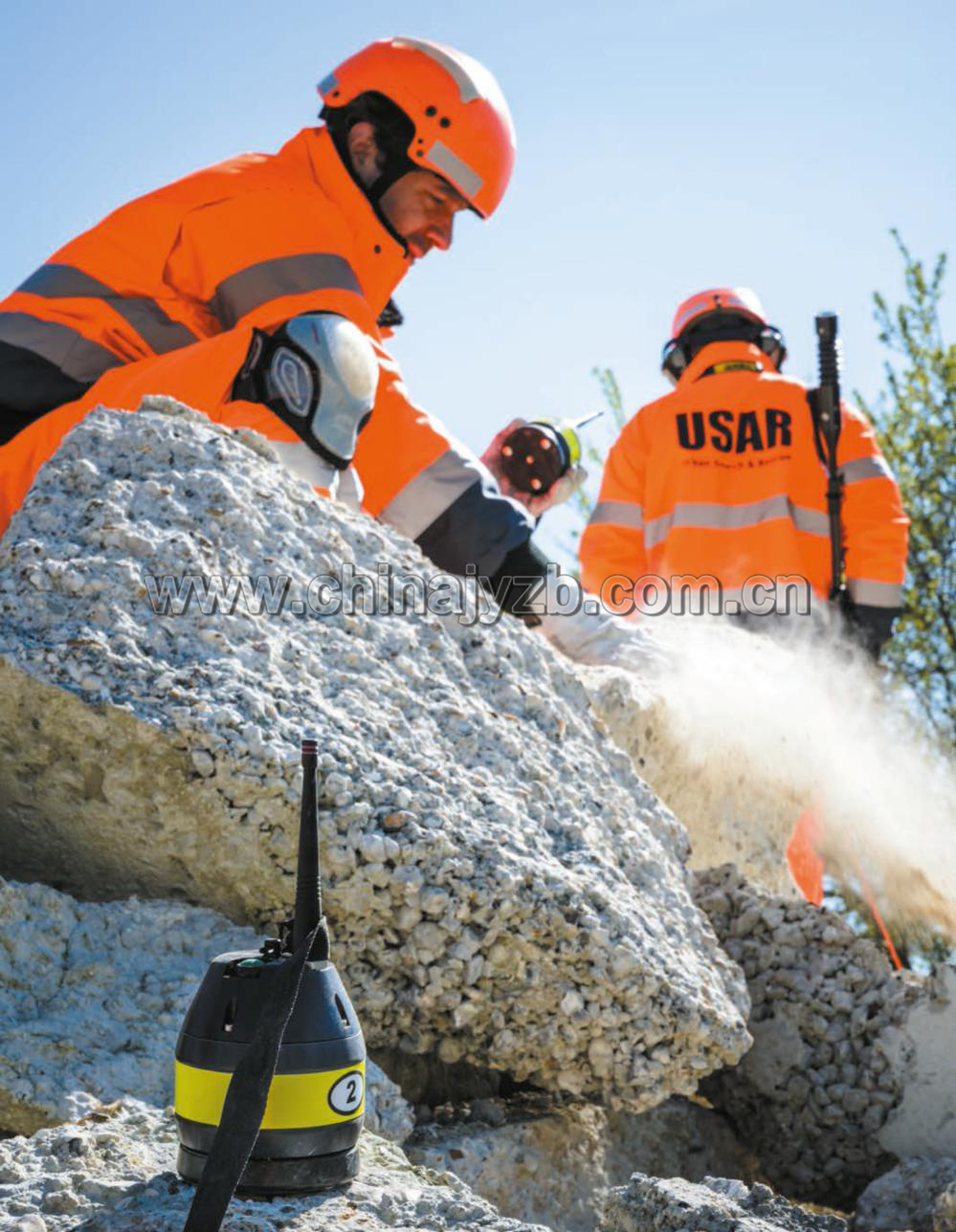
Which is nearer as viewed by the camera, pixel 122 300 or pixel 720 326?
pixel 122 300

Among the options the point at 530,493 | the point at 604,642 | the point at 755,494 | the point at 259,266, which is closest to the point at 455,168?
the point at 259,266

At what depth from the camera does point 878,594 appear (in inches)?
239

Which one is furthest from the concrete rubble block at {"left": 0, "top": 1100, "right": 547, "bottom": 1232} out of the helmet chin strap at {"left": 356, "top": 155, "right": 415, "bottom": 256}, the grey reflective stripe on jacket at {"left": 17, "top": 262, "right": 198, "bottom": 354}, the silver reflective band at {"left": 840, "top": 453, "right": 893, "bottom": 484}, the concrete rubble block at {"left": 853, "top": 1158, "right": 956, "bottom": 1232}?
the silver reflective band at {"left": 840, "top": 453, "right": 893, "bottom": 484}

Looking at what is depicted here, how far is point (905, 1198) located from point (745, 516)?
404 cm

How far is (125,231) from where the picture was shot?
151 inches

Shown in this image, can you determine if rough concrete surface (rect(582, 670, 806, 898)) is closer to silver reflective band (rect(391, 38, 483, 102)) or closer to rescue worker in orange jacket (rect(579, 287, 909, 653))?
rescue worker in orange jacket (rect(579, 287, 909, 653))

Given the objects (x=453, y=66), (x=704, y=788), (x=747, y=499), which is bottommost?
(x=704, y=788)

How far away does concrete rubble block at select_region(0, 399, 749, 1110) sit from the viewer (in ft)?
7.01

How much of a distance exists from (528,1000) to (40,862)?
35.2 inches

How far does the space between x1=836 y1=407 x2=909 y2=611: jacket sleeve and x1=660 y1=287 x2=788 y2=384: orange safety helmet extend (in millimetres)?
722

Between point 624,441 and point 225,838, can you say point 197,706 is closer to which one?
point 225,838

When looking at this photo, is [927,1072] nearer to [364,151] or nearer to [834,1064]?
[834,1064]

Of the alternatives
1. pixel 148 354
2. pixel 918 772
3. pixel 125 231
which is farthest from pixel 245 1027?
pixel 918 772

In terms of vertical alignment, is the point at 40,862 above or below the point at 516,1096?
above
